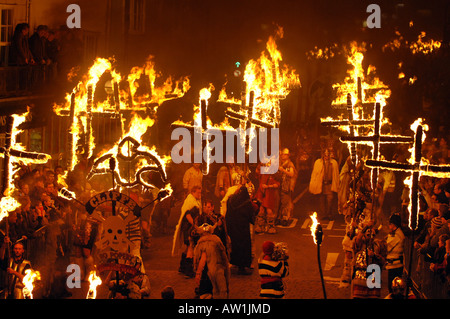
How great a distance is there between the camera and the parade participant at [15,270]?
1298 centimetres

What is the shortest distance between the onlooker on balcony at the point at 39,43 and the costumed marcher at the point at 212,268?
28.9ft

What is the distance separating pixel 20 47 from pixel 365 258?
394 inches

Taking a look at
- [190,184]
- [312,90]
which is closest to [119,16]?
[190,184]

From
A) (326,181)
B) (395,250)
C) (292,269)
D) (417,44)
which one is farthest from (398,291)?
(417,44)

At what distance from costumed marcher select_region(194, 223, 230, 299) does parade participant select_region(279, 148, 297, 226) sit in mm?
5935

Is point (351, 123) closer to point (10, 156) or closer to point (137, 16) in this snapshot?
point (10, 156)

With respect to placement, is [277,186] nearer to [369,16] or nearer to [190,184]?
[190,184]

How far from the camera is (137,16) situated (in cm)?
2675

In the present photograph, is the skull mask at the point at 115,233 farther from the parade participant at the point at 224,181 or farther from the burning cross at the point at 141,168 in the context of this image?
the parade participant at the point at 224,181

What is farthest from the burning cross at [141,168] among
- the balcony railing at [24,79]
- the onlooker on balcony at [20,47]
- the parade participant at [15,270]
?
the onlooker on balcony at [20,47]

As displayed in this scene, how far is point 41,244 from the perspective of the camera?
47.3 ft

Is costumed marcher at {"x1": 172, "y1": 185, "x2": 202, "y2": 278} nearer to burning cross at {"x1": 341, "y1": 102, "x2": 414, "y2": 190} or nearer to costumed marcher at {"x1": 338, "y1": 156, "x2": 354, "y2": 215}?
burning cross at {"x1": 341, "y1": 102, "x2": 414, "y2": 190}

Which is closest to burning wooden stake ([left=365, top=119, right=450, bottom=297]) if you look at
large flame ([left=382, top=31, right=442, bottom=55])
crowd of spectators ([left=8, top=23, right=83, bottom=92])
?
crowd of spectators ([left=8, top=23, right=83, bottom=92])

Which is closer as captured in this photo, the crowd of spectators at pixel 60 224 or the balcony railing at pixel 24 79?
the crowd of spectators at pixel 60 224
